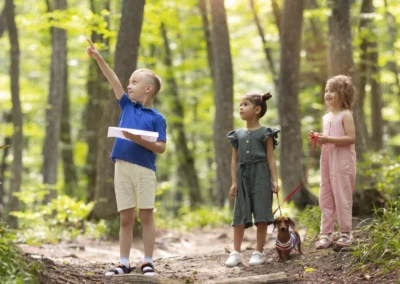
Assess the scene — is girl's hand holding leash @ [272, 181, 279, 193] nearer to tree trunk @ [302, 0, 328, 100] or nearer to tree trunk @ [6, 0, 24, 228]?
tree trunk @ [6, 0, 24, 228]

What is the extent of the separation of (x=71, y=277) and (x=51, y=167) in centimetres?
949

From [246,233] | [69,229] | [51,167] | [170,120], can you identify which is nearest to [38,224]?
[69,229]

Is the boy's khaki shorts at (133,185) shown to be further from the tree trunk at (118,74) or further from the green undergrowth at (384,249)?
the tree trunk at (118,74)

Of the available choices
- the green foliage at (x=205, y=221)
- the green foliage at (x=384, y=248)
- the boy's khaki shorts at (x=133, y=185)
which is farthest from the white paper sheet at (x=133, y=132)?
the green foliage at (x=205, y=221)

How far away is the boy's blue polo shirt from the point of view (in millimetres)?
5809

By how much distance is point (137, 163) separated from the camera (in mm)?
5805

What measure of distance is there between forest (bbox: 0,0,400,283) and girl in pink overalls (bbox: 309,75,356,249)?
10.7 inches

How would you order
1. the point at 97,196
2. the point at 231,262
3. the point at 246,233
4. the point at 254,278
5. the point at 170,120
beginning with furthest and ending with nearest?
the point at 170,120 → the point at 246,233 → the point at 97,196 → the point at 231,262 → the point at 254,278

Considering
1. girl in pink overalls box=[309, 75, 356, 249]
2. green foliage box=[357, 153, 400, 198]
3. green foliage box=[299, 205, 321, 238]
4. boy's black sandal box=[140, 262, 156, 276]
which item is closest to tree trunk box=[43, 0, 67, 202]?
green foliage box=[357, 153, 400, 198]

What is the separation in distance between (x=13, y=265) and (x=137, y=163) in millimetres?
1776

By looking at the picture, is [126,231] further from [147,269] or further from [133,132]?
[133,132]

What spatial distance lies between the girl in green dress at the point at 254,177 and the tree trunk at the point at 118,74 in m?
3.29

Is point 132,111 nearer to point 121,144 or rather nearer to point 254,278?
point 121,144

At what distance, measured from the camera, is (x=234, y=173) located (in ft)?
21.6
